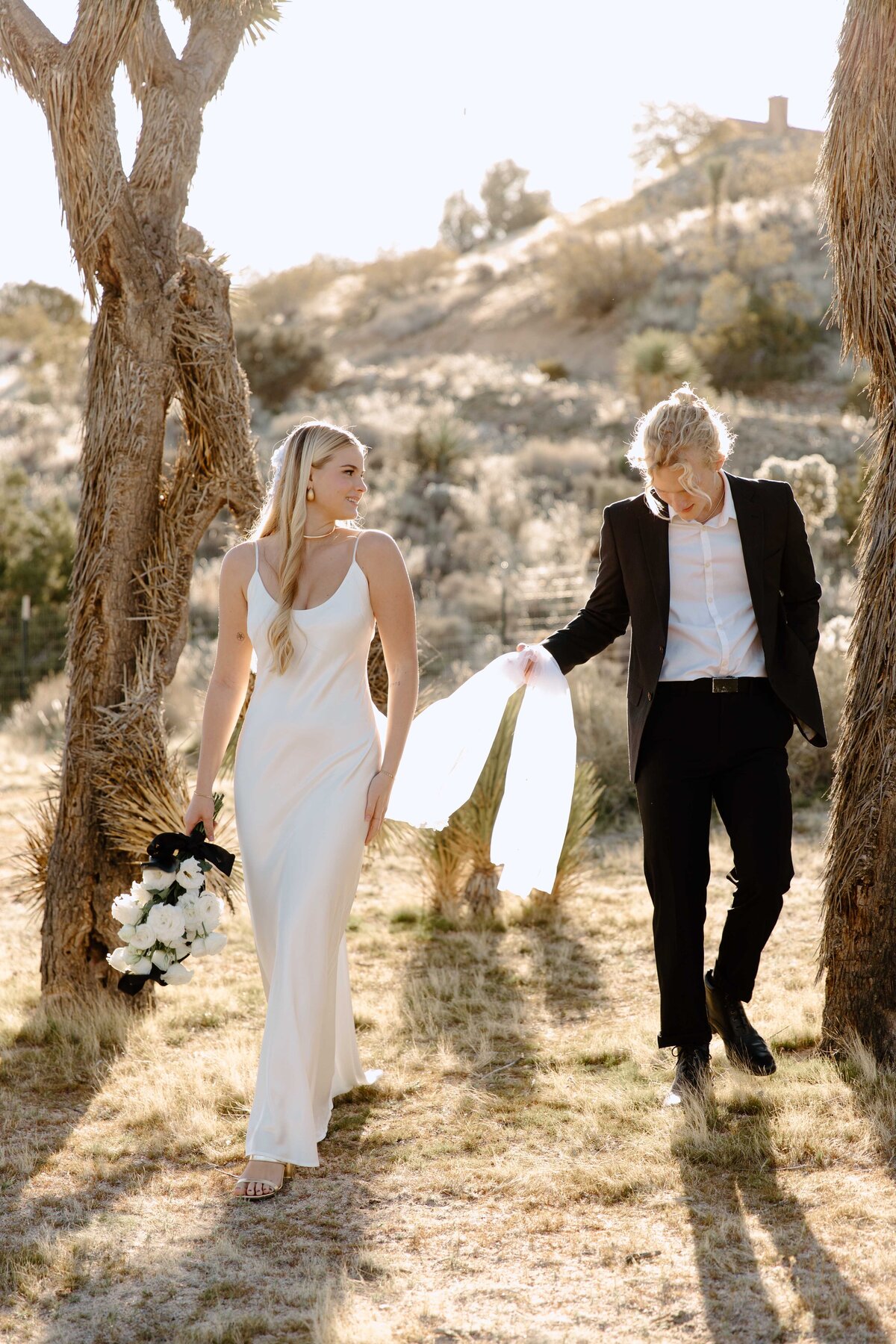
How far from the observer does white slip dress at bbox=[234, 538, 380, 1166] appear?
347 cm

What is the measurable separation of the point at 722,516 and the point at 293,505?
1.26 m

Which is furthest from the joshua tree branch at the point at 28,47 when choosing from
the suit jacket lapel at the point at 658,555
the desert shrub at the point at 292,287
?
the desert shrub at the point at 292,287

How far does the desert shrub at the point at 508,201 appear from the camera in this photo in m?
55.1

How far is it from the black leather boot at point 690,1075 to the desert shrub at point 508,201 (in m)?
54.3

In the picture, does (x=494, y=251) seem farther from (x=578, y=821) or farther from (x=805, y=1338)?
(x=805, y=1338)

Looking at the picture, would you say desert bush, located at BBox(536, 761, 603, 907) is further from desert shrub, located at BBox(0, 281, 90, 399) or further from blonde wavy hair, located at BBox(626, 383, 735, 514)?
desert shrub, located at BBox(0, 281, 90, 399)

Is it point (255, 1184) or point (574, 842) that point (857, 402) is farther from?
point (255, 1184)

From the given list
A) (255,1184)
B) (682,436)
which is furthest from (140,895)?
(682,436)

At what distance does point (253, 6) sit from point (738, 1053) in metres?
4.59

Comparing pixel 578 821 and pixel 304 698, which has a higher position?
pixel 304 698

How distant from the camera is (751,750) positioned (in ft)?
12.4

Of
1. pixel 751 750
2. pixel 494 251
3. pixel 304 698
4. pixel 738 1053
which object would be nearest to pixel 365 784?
pixel 304 698

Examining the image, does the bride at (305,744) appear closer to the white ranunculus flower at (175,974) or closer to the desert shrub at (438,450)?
the white ranunculus flower at (175,974)

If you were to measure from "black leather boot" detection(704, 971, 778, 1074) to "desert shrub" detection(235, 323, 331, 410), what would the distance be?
80.9 ft
